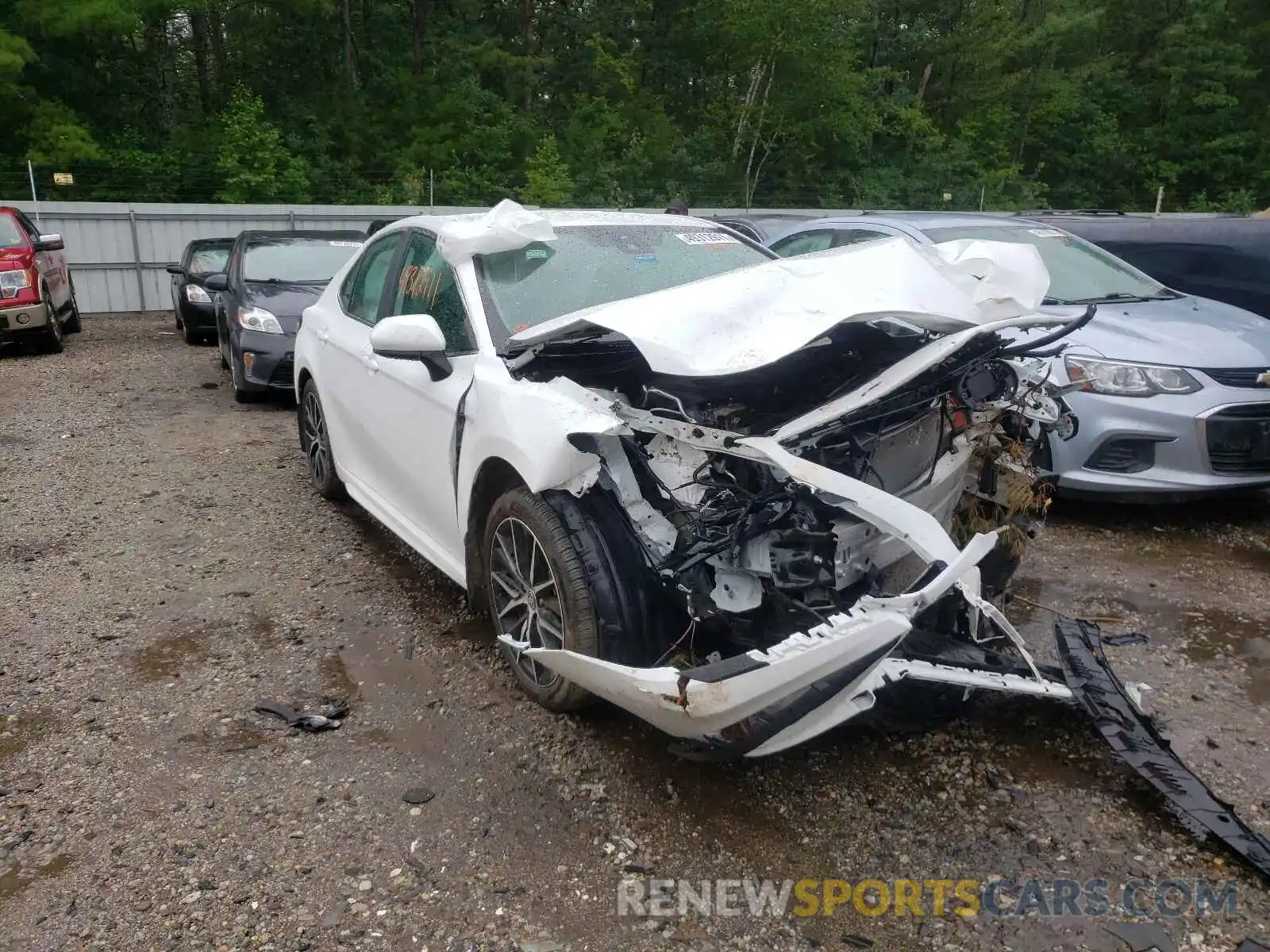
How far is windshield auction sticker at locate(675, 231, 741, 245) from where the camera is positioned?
14.5 ft

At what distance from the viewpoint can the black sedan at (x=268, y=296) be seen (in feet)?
26.9

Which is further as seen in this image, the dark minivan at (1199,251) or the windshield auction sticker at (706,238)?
the dark minivan at (1199,251)

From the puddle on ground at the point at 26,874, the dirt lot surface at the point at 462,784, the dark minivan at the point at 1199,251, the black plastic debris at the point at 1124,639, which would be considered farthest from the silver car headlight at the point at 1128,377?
the puddle on ground at the point at 26,874

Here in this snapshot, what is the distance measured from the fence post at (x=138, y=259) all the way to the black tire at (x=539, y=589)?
1560 cm

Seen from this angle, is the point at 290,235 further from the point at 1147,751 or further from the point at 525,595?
the point at 1147,751

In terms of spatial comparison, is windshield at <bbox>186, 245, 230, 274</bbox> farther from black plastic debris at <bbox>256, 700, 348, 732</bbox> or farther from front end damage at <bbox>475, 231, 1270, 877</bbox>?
front end damage at <bbox>475, 231, 1270, 877</bbox>

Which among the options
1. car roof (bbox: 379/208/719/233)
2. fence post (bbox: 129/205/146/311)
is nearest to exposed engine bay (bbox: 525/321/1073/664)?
car roof (bbox: 379/208/719/233)

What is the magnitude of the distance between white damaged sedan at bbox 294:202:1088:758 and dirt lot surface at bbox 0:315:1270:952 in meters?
0.34

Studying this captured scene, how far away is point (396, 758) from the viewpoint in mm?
3207

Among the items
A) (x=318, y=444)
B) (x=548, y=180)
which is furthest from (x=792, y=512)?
(x=548, y=180)

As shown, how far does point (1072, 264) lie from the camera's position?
613 centimetres

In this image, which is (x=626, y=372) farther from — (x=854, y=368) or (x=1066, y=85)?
(x=1066, y=85)

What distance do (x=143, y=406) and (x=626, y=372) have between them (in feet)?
23.2

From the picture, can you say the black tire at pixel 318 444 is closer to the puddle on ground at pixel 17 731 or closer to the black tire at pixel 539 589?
the puddle on ground at pixel 17 731
